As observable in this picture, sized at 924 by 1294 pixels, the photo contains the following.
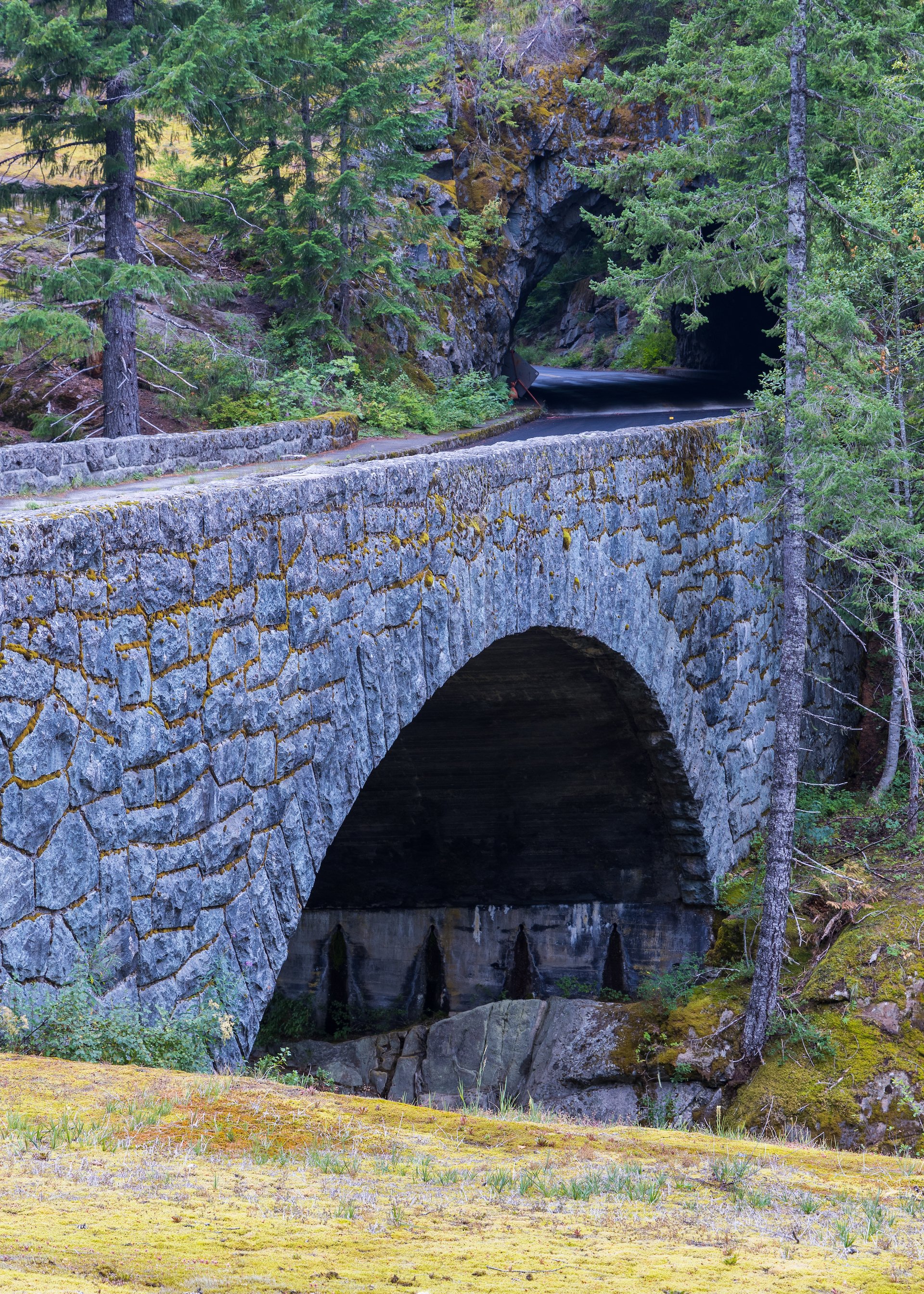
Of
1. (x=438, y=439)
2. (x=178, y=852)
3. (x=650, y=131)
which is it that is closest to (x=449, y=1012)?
(x=438, y=439)

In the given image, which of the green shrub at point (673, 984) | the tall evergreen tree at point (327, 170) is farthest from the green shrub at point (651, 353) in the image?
the green shrub at point (673, 984)

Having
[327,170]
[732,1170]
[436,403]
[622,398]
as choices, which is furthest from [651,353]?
[732,1170]

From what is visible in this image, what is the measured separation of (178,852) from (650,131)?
29.2 m

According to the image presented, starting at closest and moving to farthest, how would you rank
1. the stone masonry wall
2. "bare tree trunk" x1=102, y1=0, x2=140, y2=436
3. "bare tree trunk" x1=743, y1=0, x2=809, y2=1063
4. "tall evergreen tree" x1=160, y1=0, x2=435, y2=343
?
the stone masonry wall, "bare tree trunk" x1=743, y1=0, x2=809, y2=1063, "bare tree trunk" x1=102, y1=0, x2=140, y2=436, "tall evergreen tree" x1=160, y1=0, x2=435, y2=343

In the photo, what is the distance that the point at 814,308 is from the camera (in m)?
11.6

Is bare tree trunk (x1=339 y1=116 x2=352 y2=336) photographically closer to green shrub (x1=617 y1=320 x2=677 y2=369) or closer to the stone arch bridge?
the stone arch bridge

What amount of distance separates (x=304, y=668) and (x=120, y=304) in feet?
33.6

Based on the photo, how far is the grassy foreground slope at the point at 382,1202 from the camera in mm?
2830

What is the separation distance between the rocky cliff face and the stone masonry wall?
14194mm

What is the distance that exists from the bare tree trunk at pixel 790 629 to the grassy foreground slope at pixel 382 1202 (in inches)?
297

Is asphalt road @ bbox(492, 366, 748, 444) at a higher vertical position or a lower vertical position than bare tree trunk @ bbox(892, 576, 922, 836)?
higher

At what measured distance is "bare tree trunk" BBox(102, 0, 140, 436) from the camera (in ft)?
48.8

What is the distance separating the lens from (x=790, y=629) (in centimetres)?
1266

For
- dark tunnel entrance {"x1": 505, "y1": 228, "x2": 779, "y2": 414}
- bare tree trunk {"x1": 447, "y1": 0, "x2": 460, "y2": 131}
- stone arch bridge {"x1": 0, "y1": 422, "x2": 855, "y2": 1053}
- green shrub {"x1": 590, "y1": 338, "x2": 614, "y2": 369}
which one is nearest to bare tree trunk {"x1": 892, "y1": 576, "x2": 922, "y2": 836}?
stone arch bridge {"x1": 0, "y1": 422, "x2": 855, "y2": 1053}
